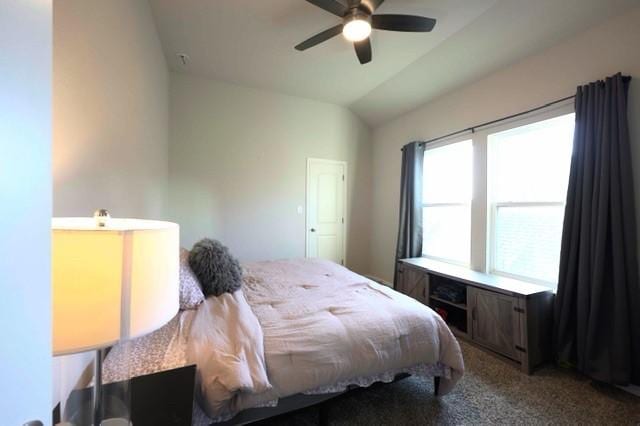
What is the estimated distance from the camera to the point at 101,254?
1.97ft

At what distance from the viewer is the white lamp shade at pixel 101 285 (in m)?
0.58

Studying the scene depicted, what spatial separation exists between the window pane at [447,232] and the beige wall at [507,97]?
60cm

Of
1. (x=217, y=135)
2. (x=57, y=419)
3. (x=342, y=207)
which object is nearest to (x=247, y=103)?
(x=217, y=135)

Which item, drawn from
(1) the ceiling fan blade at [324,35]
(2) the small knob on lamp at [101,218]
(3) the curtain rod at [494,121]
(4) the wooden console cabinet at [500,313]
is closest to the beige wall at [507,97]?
(3) the curtain rod at [494,121]

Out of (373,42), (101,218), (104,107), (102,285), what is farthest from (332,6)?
(102,285)

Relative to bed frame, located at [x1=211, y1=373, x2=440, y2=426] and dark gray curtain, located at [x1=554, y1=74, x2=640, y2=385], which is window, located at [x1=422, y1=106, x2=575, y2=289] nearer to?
dark gray curtain, located at [x1=554, y1=74, x2=640, y2=385]

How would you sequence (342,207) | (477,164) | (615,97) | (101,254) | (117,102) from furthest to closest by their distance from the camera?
(342,207), (477,164), (615,97), (117,102), (101,254)

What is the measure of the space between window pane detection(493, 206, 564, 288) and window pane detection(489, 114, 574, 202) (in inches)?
5.8

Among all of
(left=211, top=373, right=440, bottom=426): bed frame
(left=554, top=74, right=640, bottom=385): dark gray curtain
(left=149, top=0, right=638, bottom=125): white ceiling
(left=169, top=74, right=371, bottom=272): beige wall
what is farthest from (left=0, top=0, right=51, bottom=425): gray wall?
(left=169, top=74, right=371, bottom=272): beige wall

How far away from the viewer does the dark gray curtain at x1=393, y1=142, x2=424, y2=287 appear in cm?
377

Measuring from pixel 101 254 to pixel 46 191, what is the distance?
0.61 ft

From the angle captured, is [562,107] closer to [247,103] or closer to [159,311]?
[159,311]

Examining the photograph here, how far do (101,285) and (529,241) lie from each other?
325 centimetres

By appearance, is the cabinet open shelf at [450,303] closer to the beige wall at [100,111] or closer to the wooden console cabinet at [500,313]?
the wooden console cabinet at [500,313]
